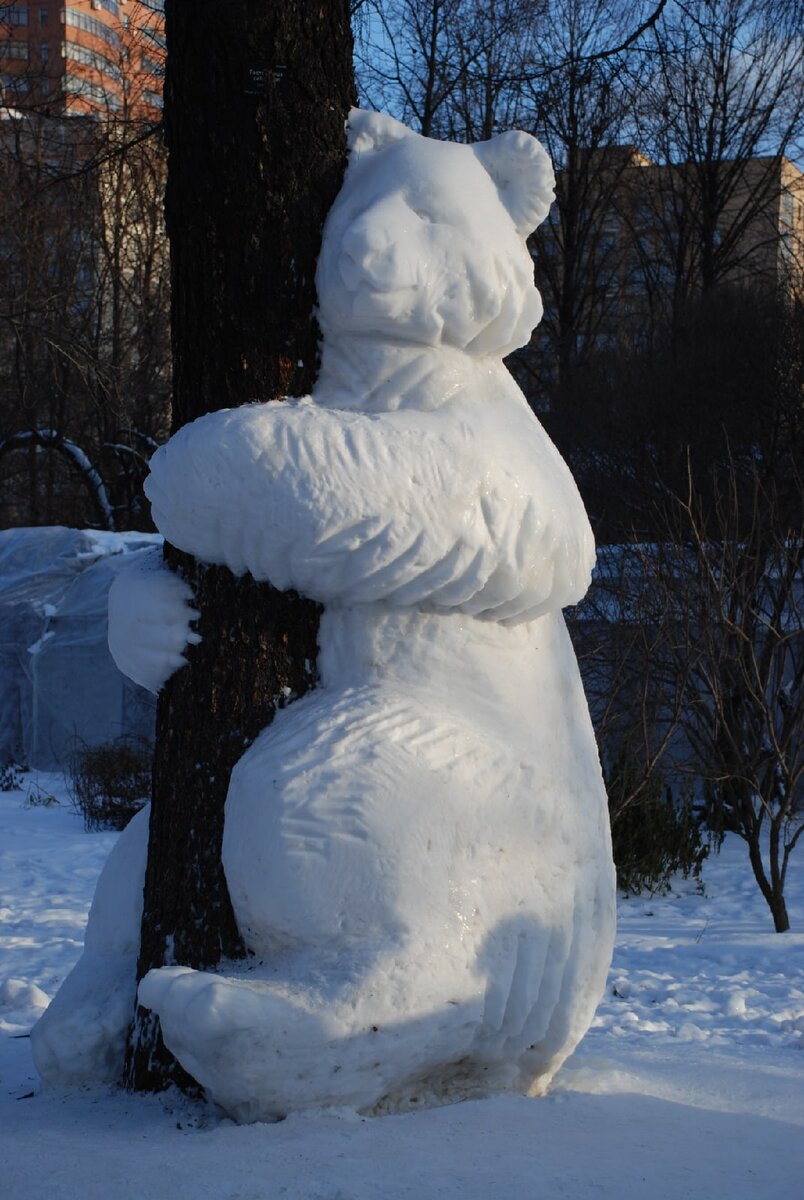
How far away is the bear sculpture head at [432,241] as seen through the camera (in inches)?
101

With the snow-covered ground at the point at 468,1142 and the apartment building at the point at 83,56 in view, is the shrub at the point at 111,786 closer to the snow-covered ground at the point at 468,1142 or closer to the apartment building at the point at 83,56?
the snow-covered ground at the point at 468,1142

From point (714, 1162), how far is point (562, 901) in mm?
531

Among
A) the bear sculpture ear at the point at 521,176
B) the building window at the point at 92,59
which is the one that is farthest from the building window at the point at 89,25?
the bear sculpture ear at the point at 521,176

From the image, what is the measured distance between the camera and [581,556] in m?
2.66

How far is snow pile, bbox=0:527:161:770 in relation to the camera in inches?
481

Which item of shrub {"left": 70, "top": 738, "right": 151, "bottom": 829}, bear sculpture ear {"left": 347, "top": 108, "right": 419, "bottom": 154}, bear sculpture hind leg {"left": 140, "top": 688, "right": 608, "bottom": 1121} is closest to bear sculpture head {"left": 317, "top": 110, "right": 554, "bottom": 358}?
bear sculpture ear {"left": 347, "top": 108, "right": 419, "bottom": 154}

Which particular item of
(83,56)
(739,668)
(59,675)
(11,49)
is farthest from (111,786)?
(83,56)

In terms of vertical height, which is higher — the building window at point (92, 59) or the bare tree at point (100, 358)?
the building window at point (92, 59)

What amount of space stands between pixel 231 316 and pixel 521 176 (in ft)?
2.22

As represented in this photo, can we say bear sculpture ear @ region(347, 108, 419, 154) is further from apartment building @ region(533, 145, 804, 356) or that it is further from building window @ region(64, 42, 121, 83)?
apartment building @ region(533, 145, 804, 356)

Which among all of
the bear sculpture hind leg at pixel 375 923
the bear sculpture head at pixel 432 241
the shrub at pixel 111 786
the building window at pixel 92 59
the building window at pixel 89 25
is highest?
the building window at pixel 89 25

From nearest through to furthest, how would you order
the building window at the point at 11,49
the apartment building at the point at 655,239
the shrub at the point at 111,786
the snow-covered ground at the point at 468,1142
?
the snow-covered ground at the point at 468,1142, the shrub at the point at 111,786, the building window at the point at 11,49, the apartment building at the point at 655,239

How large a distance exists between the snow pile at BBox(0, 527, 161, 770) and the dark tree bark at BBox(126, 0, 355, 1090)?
9320 mm

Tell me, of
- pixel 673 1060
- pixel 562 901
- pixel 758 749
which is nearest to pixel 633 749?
pixel 758 749
